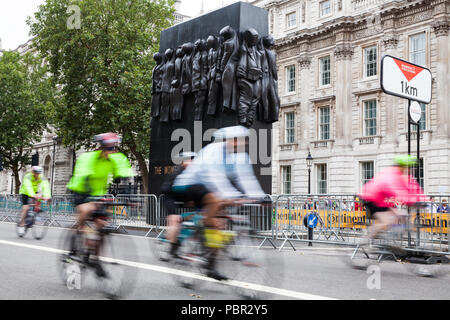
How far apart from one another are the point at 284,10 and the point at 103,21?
1457cm

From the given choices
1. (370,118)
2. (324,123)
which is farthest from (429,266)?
(324,123)

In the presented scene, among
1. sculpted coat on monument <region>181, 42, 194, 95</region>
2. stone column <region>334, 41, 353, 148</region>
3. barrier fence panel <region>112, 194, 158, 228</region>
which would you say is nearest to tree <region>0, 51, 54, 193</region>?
stone column <region>334, 41, 353, 148</region>

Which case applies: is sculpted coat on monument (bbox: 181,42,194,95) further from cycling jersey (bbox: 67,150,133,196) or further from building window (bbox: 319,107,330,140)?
building window (bbox: 319,107,330,140)

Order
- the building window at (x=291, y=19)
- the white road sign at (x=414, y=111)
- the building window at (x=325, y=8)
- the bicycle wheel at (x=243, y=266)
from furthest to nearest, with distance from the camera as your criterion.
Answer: the building window at (x=291, y=19) < the building window at (x=325, y=8) < the white road sign at (x=414, y=111) < the bicycle wheel at (x=243, y=266)

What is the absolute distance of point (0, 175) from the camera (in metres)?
80.9

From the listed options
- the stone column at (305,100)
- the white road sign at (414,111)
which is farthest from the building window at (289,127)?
the white road sign at (414,111)

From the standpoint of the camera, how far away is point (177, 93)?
1825 cm

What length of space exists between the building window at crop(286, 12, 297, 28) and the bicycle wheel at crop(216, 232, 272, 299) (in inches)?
1423

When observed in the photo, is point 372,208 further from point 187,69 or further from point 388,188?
point 187,69

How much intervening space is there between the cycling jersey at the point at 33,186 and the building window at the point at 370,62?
25.0m

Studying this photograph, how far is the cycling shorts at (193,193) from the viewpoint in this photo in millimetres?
5910

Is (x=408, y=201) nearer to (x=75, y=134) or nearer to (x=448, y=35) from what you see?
(x=448, y=35)

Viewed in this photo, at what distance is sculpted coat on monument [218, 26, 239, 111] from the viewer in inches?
631

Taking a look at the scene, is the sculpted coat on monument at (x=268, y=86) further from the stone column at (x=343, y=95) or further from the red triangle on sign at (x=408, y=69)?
the stone column at (x=343, y=95)
